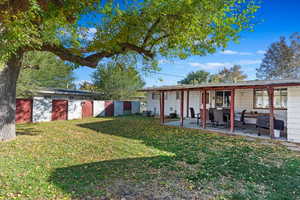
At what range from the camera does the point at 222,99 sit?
13.4m

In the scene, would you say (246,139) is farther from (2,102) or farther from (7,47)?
(2,102)

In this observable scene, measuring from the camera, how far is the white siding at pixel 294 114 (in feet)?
22.9

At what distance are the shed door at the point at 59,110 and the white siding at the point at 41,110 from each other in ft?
0.99

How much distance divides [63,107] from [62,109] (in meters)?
0.17

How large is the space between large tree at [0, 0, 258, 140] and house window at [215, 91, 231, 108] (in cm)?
718

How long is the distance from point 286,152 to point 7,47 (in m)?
8.27

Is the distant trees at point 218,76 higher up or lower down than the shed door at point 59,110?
higher up

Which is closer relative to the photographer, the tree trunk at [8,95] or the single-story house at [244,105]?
the tree trunk at [8,95]

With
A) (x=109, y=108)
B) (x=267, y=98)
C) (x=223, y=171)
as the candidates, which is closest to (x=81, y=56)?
(x=223, y=171)

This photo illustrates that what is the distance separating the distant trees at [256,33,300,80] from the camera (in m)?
24.6

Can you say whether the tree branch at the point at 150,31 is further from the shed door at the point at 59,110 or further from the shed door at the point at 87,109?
the shed door at the point at 87,109

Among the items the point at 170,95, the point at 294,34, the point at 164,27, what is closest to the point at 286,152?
the point at 164,27

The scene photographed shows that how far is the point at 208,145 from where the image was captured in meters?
6.38

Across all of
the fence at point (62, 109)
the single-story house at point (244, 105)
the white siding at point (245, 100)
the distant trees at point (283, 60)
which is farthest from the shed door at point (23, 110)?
the distant trees at point (283, 60)
